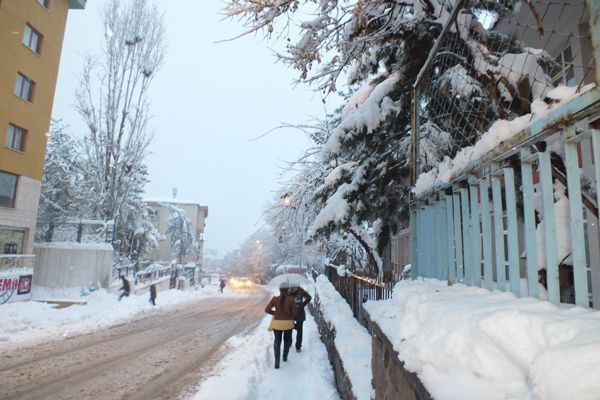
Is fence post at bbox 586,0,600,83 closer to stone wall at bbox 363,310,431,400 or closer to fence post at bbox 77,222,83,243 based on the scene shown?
stone wall at bbox 363,310,431,400

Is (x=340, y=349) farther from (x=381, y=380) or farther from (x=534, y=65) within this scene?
(x=534, y=65)

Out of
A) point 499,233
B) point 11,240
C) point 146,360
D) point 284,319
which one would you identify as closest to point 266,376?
point 284,319

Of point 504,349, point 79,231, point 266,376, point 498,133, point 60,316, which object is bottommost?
point 60,316

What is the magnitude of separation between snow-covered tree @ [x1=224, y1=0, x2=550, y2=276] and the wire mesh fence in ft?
0.05

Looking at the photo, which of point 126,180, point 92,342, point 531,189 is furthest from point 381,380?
point 126,180

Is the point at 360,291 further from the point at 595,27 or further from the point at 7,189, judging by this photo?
the point at 7,189

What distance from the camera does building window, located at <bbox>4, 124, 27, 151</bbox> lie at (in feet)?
59.6

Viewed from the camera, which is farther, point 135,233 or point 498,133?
point 135,233

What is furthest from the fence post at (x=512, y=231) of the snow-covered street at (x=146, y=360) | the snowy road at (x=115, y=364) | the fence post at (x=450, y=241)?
the snowy road at (x=115, y=364)

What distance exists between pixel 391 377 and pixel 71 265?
20.4m

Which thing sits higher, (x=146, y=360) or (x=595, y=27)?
(x=595, y=27)

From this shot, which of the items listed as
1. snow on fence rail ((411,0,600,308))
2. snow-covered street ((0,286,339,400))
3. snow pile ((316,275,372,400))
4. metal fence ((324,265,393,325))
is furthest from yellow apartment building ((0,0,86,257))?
snow on fence rail ((411,0,600,308))

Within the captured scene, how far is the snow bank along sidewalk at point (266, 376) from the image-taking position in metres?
5.55

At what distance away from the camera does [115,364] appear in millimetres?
7430
